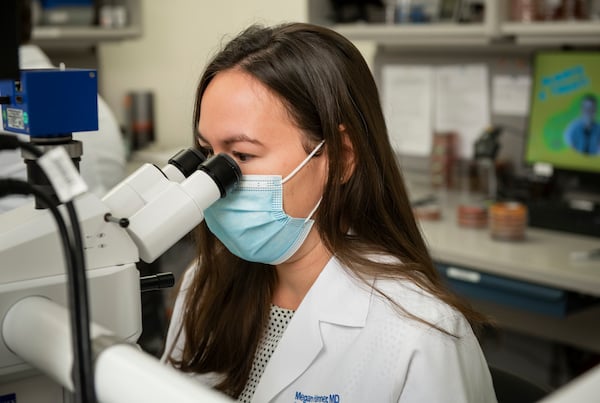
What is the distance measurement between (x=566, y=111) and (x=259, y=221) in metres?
1.91

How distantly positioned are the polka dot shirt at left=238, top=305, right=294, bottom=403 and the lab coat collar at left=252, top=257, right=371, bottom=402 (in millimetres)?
62

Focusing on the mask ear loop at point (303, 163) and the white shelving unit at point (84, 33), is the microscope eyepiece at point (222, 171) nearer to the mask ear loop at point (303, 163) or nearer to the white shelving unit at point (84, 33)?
the mask ear loop at point (303, 163)

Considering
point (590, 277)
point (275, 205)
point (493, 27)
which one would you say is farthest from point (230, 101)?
point (493, 27)

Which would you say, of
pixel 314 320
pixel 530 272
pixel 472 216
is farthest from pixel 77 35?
pixel 314 320

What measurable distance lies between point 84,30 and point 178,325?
2561mm

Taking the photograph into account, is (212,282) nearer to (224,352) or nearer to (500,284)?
(224,352)

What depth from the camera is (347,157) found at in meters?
1.34

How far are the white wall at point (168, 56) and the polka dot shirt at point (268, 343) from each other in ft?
9.07

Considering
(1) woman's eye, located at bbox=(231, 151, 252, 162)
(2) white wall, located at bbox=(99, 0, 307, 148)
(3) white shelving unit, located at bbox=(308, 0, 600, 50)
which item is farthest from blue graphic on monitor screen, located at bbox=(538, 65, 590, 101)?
(1) woman's eye, located at bbox=(231, 151, 252, 162)

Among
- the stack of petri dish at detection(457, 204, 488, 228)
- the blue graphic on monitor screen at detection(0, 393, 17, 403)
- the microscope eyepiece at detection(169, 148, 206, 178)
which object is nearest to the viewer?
the blue graphic on monitor screen at detection(0, 393, 17, 403)

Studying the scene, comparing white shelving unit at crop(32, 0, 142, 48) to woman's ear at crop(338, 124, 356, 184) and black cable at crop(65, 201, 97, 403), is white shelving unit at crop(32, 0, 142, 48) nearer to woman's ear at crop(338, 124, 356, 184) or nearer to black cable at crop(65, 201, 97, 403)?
woman's ear at crop(338, 124, 356, 184)

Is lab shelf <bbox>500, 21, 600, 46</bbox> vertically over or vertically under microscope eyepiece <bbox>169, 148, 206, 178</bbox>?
over

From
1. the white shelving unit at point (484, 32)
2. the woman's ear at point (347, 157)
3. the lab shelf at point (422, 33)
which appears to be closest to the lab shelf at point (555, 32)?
the white shelving unit at point (484, 32)

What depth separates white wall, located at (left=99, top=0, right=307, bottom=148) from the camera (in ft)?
13.7
